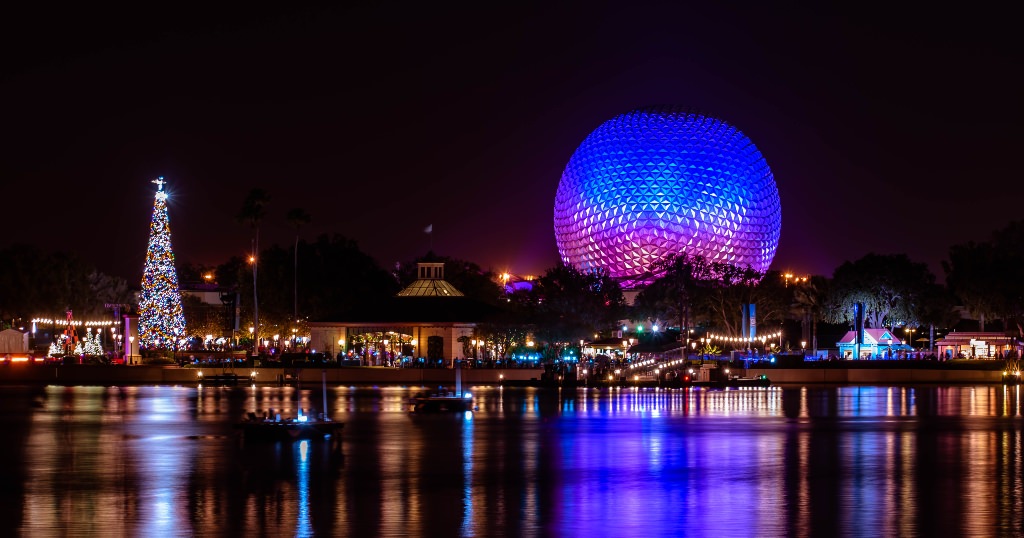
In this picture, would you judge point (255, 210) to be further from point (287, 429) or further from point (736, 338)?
point (287, 429)

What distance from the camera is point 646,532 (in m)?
22.5

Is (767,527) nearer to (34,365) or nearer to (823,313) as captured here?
(34,365)

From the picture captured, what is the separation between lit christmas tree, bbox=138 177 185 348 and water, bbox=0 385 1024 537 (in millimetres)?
27400

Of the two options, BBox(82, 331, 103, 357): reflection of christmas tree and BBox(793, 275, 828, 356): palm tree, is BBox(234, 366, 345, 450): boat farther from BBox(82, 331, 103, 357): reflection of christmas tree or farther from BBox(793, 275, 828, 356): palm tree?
BBox(793, 275, 828, 356): palm tree

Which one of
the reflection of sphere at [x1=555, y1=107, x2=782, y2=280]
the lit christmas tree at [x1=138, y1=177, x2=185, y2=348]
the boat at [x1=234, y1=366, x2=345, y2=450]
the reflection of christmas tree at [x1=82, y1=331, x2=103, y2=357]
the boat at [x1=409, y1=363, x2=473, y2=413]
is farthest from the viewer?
the reflection of sphere at [x1=555, y1=107, x2=782, y2=280]

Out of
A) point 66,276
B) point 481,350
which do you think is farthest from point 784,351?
point 66,276

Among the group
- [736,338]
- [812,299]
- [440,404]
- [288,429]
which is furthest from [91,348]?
[288,429]

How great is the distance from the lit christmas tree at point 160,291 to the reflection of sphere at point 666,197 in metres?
33.0

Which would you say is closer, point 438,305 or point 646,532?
point 646,532

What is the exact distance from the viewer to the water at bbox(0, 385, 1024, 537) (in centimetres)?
2364

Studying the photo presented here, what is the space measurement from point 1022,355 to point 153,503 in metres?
70.1

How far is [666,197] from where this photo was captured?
339 ft

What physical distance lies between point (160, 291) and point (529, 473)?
5265 centimetres

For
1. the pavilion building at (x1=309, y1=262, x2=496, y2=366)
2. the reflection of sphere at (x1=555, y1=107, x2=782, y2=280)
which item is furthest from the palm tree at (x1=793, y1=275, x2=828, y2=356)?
the pavilion building at (x1=309, y1=262, x2=496, y2=366)
